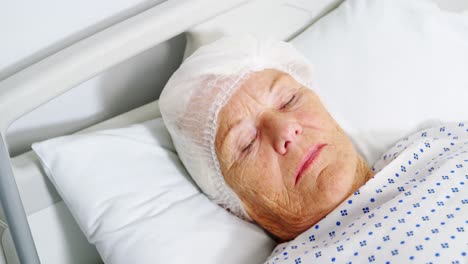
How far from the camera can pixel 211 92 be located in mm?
1420

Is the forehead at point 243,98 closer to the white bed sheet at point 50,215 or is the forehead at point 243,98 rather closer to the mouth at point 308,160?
the mouth at point 308,160

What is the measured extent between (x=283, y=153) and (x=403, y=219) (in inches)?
11.2

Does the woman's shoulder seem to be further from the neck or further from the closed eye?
the closed eye

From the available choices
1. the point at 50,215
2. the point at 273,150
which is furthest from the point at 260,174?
the point at 50,215

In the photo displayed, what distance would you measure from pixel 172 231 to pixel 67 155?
32 centimetres

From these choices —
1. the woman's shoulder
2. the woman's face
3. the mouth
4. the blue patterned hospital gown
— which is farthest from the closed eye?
the woman's shoulder

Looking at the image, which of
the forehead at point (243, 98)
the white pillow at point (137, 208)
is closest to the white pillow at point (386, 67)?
the forehead at point (243, 98)

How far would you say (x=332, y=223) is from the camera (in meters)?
1.38

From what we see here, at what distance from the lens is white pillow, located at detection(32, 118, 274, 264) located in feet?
4.76

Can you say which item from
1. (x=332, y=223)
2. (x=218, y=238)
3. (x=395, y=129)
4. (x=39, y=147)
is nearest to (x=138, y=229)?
(x=218, y=238)

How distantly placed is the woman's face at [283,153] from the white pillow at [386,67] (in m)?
0.28

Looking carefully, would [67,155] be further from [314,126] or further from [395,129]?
[395,129]

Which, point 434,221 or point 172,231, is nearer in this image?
point 434,221

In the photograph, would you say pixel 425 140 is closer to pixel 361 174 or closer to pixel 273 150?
pixel 361 174
